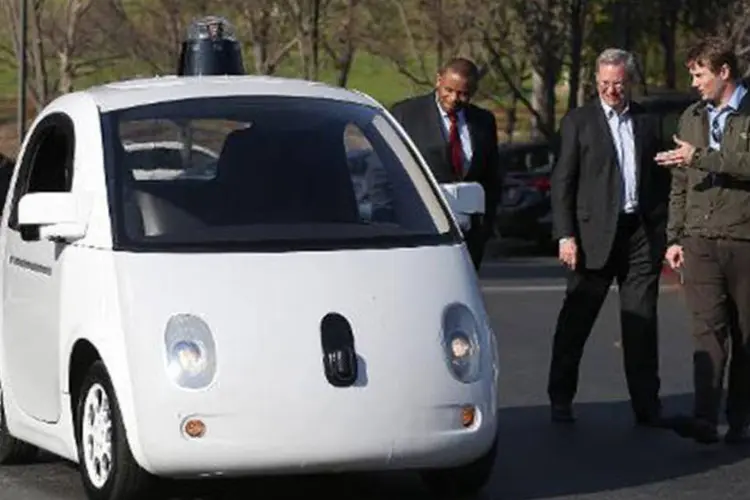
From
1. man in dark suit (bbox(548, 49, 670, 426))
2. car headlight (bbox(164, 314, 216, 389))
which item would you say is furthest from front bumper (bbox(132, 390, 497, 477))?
man in dark suit (bbox(548, 49, 670, 426))

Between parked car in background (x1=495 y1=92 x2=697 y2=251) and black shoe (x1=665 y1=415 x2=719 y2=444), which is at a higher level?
black shoe (x1=665 y1=415 x2=719 y2=444)

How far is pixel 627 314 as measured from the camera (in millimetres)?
11016

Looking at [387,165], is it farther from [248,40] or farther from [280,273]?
[248,40]

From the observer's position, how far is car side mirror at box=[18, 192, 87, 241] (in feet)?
27.8

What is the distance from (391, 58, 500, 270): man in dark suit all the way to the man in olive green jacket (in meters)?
1.16

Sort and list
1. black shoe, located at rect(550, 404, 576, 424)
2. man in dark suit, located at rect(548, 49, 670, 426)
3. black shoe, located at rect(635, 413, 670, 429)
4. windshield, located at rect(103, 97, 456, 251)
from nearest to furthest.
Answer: windshield, located at rect(103, 97, 456, 251), black shoe, located at rect(635, 413, 670, 429), man in dark suit, located at rect(548, 49, 670, 426), black shoe, located at rect(550, 404, 576, 424)

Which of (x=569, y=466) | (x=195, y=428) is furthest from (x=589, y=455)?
(x=195, y=428)

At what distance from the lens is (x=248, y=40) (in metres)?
37.2

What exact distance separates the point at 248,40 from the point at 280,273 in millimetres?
29319

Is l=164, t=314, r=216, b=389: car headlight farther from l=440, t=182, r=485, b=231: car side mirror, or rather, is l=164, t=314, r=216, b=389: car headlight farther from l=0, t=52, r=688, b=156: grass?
l=0, t=52, r=688, b=156: grass

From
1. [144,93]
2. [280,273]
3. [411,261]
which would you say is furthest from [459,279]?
[144,93]

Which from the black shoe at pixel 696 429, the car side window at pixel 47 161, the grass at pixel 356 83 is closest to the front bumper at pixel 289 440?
the car side window at pixel 47 161

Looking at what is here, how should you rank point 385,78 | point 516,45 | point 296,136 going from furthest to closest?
point 385,78 < point 516,45 < point 296,136

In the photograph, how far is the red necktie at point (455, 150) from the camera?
11.0 m
